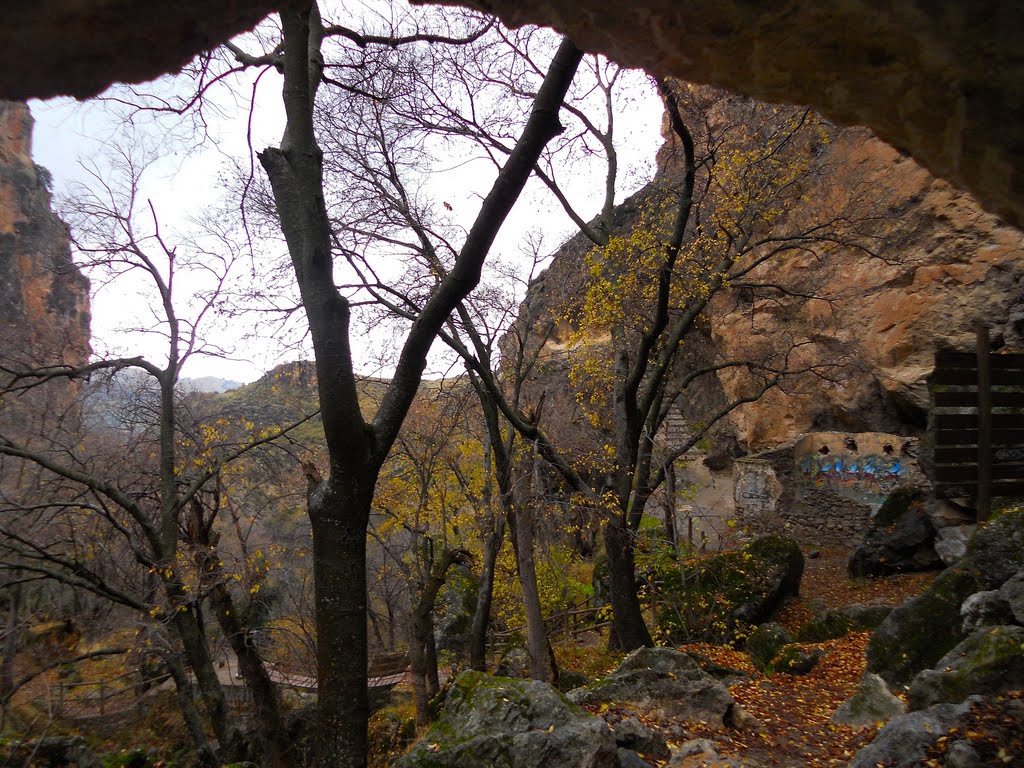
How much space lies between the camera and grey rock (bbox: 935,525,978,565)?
9.12m

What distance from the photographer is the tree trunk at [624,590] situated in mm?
7336

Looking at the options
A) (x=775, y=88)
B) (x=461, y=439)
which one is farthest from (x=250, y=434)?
(x=775, y=88)

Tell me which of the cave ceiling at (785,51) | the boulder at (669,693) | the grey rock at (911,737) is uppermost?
the cave ceiling at (785,51)

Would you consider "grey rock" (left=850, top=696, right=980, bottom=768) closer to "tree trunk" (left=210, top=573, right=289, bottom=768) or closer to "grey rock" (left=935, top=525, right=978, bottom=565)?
"grey rock" (left=935, top=525, right=978, bottom=565)

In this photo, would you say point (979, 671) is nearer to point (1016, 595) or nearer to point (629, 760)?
point (1016, 595)

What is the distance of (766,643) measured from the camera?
7.85 meters

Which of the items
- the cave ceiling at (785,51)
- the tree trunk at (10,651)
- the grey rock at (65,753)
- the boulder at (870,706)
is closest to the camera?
the cave ceiling at (785,51)

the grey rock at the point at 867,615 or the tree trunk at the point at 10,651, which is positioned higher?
the grey rock at the point at 867,615

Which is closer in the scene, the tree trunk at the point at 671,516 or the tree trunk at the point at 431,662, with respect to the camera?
the tree trunk at the point at 671,516

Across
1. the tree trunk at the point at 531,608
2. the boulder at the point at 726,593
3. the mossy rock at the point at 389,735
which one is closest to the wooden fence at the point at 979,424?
the boulder at the point at 726,593

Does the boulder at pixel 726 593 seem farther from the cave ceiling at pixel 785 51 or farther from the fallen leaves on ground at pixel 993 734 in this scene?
the cave ceiling at pixel 785 51

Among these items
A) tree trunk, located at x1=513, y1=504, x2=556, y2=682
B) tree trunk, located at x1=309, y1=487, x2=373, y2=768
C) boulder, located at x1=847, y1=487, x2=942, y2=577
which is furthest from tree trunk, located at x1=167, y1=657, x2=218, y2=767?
boulder, located at x1=847, y1=487, x2=942, y2=577

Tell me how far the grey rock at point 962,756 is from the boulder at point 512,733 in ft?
5.60

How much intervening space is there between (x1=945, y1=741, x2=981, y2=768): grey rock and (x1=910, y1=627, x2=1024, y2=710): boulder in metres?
1.06
